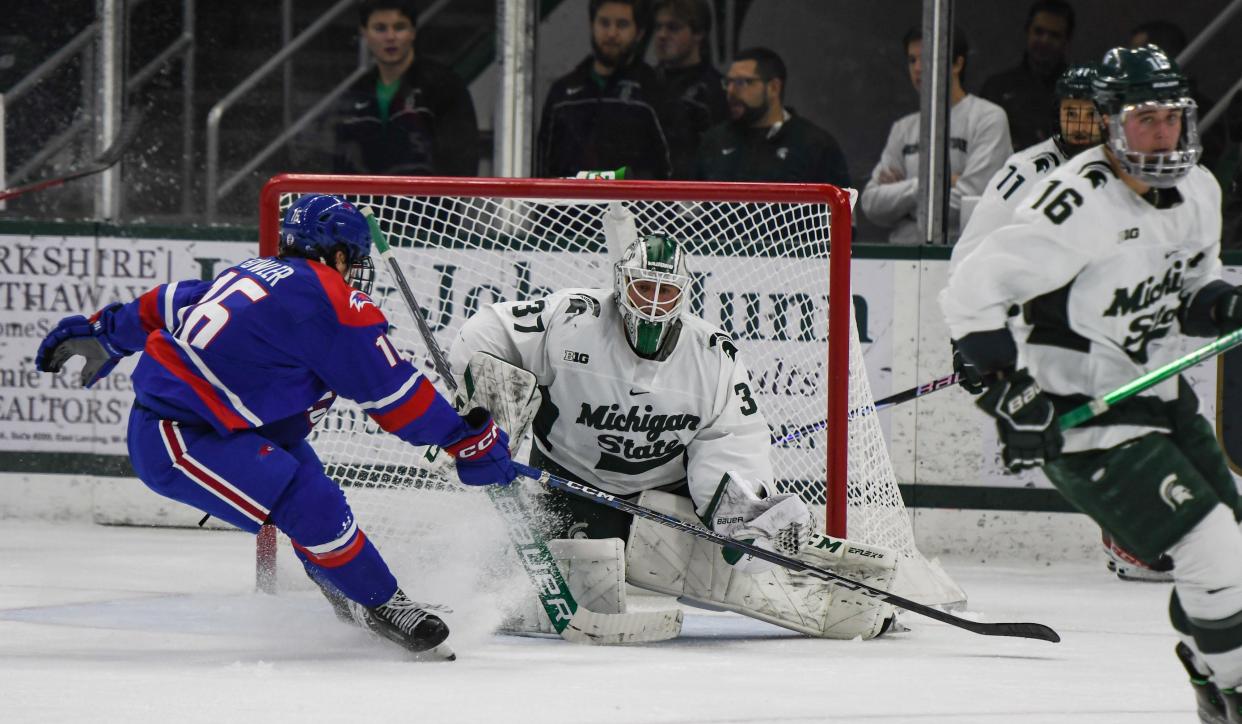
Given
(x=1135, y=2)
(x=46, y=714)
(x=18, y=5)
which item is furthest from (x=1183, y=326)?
(x=18, y=5)

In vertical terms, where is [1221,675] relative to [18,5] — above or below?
below

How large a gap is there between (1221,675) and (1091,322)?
0.61m

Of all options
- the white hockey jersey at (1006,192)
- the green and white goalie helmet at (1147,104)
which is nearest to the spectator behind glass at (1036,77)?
the white hockey jersey at (1006,192)

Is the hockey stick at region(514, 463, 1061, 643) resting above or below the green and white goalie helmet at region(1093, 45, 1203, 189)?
below

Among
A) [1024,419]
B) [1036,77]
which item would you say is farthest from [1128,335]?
[1036,77]

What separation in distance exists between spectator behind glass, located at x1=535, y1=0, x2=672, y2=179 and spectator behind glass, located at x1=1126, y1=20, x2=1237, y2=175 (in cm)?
157

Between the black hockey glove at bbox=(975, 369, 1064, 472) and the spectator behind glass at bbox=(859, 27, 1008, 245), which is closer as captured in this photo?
the black hockey glove at bbox=(975, 369, 1064, 472)

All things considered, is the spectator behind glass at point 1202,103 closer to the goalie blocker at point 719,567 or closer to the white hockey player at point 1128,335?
the goalie blocker at point 719,567

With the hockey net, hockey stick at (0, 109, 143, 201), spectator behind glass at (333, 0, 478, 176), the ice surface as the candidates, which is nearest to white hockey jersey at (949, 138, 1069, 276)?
the hockey net

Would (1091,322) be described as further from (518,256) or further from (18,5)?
(18,5)

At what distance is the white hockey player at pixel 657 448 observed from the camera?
419 cm

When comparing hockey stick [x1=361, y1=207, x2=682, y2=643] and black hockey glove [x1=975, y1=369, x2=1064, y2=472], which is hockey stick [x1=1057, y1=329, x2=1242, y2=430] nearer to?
black hockey glove [x1=975, y1=369, x2=1064, y2=472]

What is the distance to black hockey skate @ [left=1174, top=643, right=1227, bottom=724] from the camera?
2982mm

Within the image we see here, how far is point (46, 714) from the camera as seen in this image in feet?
9.96
